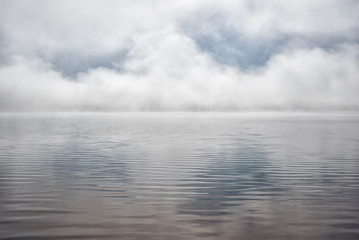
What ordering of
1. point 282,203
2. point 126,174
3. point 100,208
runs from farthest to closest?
point 126,174 < point 282,203 < point 100,208

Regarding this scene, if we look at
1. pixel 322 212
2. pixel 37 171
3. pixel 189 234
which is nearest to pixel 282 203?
pixel 322 212

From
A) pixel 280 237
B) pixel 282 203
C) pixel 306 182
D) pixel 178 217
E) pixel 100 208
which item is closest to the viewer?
pixel 280 237

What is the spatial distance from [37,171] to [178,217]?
16042 mm

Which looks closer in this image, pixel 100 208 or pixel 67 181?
pixel 100 208

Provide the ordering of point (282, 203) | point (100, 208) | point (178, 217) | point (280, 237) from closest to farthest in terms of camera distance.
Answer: point (280, 237) → point (178, 217) → point (100, 208) → point (282, 203)

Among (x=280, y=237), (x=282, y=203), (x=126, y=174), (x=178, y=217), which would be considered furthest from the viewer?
(x=126, y=174)

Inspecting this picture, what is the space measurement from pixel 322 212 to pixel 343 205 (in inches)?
71.5

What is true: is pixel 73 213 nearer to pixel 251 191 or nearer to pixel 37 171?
pixel 251 191

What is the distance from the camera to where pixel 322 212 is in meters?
16.0

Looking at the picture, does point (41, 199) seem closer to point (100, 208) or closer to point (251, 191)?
point (100, 208)

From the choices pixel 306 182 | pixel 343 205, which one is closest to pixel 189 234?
pixel 343 205

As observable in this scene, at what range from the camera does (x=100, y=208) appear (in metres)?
16.5

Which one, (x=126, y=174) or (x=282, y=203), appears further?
(x=126, y=174)

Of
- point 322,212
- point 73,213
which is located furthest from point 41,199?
point 322,212
